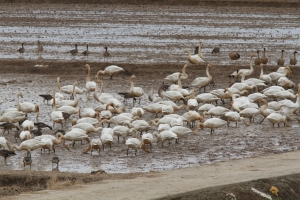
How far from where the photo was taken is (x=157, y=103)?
15938 mm

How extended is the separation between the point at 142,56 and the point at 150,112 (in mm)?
7740

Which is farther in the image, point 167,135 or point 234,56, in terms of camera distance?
point 234,56

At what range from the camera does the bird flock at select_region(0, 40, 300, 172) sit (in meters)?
13.2

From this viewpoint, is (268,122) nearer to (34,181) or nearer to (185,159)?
(185,159)

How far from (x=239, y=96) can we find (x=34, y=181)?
7.75 metres

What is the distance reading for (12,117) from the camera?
48.3 ft

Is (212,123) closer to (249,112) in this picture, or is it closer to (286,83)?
(249,112)

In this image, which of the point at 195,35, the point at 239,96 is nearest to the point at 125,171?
the point at 239,96

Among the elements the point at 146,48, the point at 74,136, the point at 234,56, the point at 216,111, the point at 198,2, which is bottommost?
the point at 74,136

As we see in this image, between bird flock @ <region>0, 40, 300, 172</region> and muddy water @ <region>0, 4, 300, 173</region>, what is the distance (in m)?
0.22

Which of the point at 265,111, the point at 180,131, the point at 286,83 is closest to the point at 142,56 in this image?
the point at 286,83

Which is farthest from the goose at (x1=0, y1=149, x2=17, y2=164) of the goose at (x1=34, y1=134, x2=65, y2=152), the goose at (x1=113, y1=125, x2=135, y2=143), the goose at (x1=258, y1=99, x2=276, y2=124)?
the goose at (x1=258, y1=99, x2=276, y2=124)

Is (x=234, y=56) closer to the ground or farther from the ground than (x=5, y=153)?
farther from the ground

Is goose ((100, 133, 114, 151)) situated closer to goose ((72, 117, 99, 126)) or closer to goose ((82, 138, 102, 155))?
goose ((82, 138, 102, 155))
